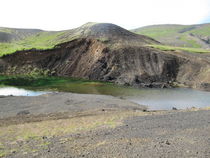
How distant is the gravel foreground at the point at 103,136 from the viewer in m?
12.1

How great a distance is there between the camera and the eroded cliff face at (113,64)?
50.8 m

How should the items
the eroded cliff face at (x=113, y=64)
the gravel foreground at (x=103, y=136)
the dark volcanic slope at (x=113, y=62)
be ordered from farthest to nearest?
the dark volcanic slope at (x=113, y=62), the eroded cliff face at (x=113, y=64), the gravel foreground at (x=103, y=136)

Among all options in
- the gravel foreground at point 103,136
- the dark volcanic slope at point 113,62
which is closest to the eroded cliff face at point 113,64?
the dark volcanic slope at point 113,62

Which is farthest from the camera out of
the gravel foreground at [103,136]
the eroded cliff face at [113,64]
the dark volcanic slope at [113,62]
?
the dark volcanic slope at [113,62]

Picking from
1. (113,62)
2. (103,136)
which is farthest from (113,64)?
(103,136)

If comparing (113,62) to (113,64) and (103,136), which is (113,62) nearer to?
(113,64)

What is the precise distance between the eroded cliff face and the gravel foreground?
28.8 m

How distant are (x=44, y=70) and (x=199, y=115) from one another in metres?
53.1

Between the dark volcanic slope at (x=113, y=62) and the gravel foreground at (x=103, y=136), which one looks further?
the dark volcanic slope at (x=113, y=62)

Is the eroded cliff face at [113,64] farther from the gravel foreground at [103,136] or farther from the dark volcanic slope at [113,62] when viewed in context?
the gravel foreground at [103,136]

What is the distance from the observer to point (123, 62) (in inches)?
2293

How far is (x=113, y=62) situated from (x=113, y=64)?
745 mm

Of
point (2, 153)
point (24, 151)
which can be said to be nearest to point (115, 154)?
point (24, 151)

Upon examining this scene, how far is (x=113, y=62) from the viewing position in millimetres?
59531
